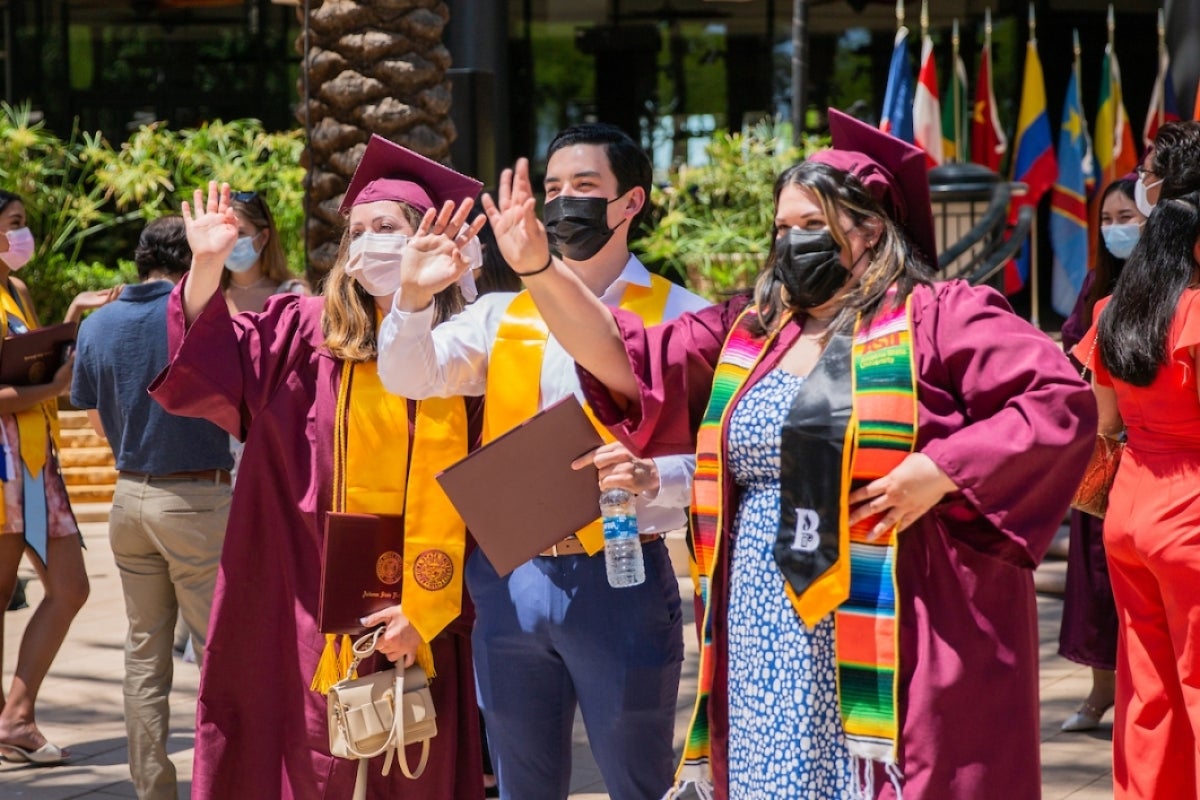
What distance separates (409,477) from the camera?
412 centimetres

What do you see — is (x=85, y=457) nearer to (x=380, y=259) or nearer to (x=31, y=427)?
(x=31, y=427)

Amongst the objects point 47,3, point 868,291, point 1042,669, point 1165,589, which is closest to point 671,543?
point 1042,669

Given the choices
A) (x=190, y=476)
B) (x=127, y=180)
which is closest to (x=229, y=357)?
(x=190, y=476)

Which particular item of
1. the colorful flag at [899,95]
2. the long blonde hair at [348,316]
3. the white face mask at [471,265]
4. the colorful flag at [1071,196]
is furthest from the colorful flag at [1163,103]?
the long blonde hair at [348,316]

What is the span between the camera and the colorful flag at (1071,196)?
1588cm

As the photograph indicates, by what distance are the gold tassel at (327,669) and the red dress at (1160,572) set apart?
2.15m

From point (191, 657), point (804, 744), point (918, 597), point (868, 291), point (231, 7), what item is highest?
point (231, 7)

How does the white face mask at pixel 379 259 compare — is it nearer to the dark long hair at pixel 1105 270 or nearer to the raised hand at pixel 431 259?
the raised hand at pixel 431 259

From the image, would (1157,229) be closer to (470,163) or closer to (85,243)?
(470,163)

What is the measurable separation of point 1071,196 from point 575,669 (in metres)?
13.2

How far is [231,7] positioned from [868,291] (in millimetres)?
17491

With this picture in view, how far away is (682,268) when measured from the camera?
1370 cm

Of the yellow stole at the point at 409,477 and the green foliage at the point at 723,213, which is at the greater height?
the green foliage at the point at 723,213

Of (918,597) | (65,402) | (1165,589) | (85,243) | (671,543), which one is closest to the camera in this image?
(918,597)
